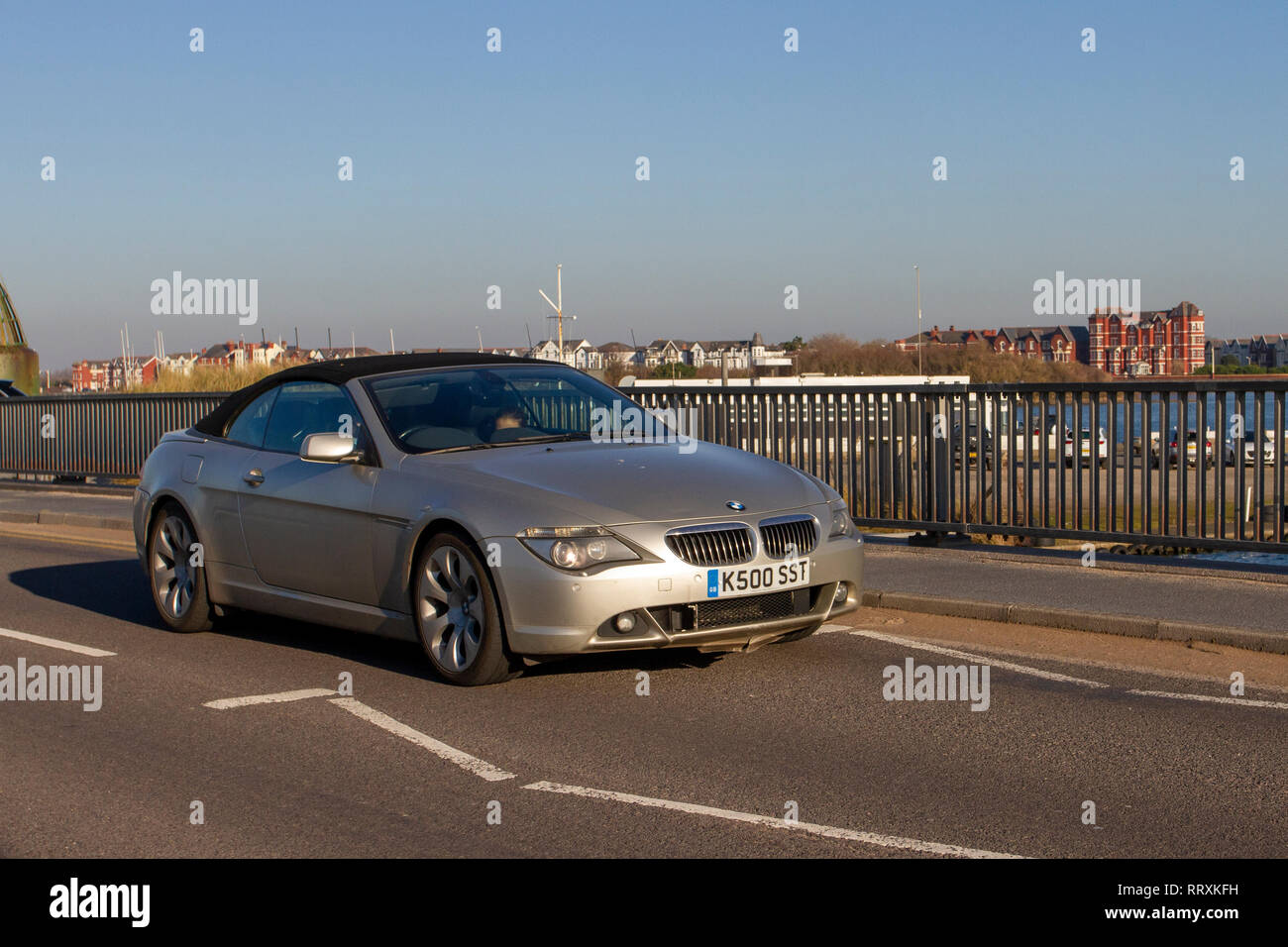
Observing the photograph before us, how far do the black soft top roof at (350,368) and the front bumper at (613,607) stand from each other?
1952mm

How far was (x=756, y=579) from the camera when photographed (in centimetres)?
705

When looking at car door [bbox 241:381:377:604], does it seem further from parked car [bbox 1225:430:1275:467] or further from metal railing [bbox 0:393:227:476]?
metal railing [bbox 0:393:227:476]

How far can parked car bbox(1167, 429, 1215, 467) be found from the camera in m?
10.6

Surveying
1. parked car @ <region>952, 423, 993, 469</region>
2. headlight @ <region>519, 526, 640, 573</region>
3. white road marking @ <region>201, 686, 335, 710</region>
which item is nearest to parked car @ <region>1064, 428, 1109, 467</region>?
parked car @ <region>952, 423, 993, 469</region>

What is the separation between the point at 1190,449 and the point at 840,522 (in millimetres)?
4360

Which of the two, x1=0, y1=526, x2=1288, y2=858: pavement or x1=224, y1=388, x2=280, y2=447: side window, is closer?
x1=0, y1=526, x2=1288, y2=858: pavement

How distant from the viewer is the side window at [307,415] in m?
8.23

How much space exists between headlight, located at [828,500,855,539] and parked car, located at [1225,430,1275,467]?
3.98 meters

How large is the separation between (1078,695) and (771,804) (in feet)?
7.99

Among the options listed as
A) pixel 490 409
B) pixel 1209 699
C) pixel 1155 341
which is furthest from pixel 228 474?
pixel 1155 341

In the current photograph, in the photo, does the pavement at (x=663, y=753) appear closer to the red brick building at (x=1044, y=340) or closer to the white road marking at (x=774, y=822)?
the white road marking at (x=774, y=822)

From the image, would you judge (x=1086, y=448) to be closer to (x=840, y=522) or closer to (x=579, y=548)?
(x=840, y=522)
